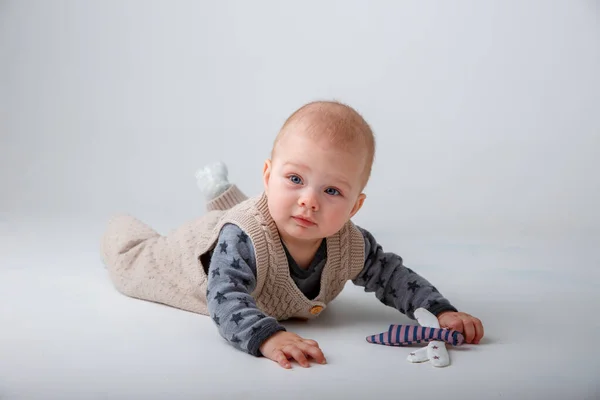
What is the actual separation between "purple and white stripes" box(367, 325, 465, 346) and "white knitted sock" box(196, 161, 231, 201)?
924mm

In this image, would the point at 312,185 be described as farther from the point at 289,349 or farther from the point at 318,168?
the point at 289,349

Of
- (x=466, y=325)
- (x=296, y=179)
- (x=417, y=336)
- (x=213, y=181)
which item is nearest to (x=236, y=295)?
(x=296, y=179)

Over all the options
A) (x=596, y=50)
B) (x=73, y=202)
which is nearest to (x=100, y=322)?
(x=73, y=202)

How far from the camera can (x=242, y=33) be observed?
13.3ft

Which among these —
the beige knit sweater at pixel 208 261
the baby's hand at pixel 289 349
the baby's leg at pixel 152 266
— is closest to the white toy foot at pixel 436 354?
the baby's hand at pixel 289 349

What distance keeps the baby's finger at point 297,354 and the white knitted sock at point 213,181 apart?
986 millimetres

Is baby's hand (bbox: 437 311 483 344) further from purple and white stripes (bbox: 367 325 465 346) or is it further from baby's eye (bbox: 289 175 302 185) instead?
baby's eye (bbox: 289 175 302 185)

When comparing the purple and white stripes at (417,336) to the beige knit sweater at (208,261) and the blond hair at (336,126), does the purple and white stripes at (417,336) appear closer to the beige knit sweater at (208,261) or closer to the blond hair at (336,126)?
the beige knit sweater at (208,261)

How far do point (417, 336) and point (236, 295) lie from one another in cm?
42

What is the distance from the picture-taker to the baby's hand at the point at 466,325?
2066mm

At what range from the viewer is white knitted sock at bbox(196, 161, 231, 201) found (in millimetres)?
2756

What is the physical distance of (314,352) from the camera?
187 cm

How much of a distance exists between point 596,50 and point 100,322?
9.57ft

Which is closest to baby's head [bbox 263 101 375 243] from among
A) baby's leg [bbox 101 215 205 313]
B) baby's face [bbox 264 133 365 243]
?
baby's face [bbox 264 133 365 243]
